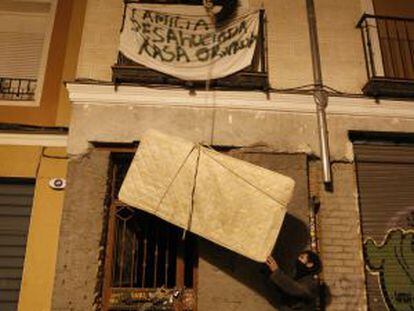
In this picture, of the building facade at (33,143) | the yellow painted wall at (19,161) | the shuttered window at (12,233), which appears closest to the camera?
the building facade at (33,143)

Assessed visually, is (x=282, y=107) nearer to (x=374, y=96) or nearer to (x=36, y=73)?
(x=374, y=96)

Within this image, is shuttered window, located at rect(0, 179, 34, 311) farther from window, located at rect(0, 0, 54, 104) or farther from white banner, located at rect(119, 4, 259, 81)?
white banner, located at rect(119, 4, 259, 81)

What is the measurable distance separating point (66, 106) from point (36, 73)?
1.00 m

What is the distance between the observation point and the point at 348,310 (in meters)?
6.38

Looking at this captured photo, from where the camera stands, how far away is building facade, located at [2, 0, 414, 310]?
247 inches

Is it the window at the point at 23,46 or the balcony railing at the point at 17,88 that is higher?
the window at the point at 23,46

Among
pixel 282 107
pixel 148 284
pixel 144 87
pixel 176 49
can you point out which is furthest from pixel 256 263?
pixel 176 49

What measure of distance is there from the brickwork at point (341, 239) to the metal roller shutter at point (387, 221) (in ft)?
0.54

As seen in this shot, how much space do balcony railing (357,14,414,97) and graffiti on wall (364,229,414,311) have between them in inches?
84.2

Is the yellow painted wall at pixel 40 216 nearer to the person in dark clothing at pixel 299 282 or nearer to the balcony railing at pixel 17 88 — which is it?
the balcony railing at pixel 17 88

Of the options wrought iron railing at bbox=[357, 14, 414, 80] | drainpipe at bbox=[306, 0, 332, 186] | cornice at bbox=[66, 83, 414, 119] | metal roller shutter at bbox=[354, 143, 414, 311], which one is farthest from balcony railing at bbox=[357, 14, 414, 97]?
metal roller shutter at bbox=[354, 143, 414, 311]

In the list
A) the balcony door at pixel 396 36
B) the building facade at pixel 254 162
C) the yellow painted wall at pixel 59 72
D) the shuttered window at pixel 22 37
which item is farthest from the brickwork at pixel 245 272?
the shuttered window at pixel 22 37

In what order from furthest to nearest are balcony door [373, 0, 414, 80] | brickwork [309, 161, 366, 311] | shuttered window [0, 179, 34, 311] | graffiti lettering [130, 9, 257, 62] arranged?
balcony door [373, 0, 414, 80] → graffiti lettering [130, 9, 257, 62] → shuttered window [0, 179, 34, 311] → brickwork [309, 161, 366, 311]

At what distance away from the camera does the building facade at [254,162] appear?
6.26 meters
